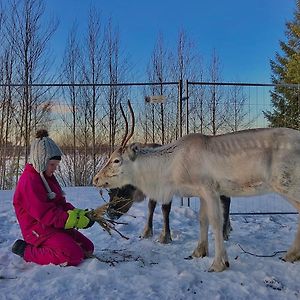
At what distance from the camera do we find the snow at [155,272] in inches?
147

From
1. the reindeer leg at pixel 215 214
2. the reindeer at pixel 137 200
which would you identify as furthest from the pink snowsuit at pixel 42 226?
the reindeer leg at pixel 215 214

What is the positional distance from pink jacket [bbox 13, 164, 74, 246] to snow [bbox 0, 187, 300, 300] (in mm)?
371

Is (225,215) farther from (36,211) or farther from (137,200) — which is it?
(36,211)

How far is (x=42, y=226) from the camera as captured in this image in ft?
15.0

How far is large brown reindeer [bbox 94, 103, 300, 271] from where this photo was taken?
4746 mm

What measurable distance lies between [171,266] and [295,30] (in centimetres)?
2143

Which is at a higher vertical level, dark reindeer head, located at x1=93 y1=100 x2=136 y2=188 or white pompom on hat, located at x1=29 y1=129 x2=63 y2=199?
white pompom on hat, located at x1=29 y1=129 x2=63 y2=199

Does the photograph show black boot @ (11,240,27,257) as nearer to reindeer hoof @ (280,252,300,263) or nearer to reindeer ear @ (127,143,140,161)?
reindeer ear @ (127,143,140,161)

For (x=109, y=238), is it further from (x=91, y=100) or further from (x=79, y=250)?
(x=91, y=100)

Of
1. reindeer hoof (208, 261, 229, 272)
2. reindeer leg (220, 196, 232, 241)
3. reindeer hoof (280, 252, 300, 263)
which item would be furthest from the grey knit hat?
reindeer hoof (280, 252, 300, 263)

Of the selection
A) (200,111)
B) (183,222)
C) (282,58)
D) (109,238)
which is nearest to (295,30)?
(282,58)

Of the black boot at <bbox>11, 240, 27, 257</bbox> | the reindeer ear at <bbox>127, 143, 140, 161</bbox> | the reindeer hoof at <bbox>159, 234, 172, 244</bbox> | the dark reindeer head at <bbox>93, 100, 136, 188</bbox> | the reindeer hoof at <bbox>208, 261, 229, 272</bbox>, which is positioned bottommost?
the reindeer hoof at <bbox>159, 234, 172, 244</bbox>

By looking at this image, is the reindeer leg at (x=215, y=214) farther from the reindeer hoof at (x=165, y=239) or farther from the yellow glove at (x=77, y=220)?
the yellow glove at (x=77, y=220)

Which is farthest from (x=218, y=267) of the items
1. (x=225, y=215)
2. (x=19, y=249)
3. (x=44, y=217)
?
(x=19, y=249)
